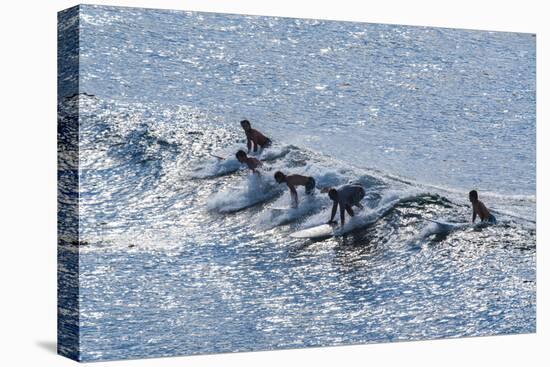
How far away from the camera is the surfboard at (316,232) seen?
1105 cm

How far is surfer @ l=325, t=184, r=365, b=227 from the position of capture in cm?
1121

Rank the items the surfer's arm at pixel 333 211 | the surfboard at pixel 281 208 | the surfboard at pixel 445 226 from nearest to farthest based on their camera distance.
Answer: the surfboard at pixel 281 208 < the surfer's arm at pixel 333 211 < the surfboard at pixel 445 226

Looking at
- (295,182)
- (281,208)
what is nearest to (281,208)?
(281,208)

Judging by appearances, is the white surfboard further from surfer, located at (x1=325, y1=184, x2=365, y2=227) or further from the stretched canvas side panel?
the stretched canvas side panel

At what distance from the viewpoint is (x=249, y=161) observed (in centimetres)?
1088

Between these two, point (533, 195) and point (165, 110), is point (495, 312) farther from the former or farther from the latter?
point (165, 110)

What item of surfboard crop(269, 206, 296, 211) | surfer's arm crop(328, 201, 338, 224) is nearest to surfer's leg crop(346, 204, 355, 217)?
surfer's arm crop(328, 201, 338, 224)

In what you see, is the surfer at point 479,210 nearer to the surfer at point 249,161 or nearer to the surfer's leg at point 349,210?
the surfer's leg at point 349,210

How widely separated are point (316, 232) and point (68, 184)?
2.25m

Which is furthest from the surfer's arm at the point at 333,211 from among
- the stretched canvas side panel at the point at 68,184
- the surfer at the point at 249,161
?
the stretched canvas side panel at the point at 68,184

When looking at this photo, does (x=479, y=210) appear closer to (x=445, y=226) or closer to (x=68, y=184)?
(x=445, y=226)

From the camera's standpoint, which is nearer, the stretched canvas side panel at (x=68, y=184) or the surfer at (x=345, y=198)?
the stretched canvas side panel at (x=68, y=184)

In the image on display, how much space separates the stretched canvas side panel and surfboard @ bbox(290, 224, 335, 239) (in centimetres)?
197

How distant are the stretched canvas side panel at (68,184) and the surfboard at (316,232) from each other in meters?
1.97
